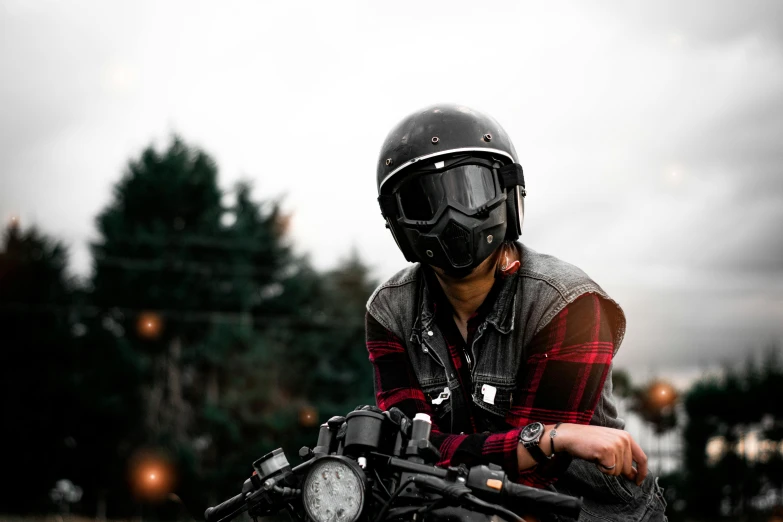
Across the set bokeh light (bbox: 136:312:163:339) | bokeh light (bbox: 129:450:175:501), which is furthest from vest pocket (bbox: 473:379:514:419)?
bokeh light (bbox: 136:312:163:339)

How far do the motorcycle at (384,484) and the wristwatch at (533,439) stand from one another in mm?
476

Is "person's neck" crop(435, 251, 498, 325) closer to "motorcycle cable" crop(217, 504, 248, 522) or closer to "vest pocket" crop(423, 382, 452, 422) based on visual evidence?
"vest pocket" crop(423, 382, 452, 422)

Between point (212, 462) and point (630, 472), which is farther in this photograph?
point (212, 462)

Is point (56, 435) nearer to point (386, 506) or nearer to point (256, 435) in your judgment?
point (256, 435)

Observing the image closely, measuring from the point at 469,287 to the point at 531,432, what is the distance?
944 millimetres

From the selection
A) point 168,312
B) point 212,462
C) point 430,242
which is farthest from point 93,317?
point 430,242

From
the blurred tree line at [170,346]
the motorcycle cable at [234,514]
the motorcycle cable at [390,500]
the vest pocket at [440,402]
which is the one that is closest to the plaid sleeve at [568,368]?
the vest pocket at [440,402]

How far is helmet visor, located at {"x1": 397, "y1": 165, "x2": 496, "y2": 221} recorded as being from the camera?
10.1 feet

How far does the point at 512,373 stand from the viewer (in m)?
3.17

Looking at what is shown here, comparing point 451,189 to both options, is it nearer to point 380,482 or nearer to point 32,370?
point 380,482

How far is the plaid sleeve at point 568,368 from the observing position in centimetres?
286

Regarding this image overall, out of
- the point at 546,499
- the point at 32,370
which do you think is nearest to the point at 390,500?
the point at 546,499

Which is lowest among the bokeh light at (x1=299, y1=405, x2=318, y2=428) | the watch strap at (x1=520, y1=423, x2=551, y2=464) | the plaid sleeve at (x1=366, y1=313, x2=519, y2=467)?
the bokeh light at (x1=299, y1=405, x2=318, y2=428)

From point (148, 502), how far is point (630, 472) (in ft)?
88.7
